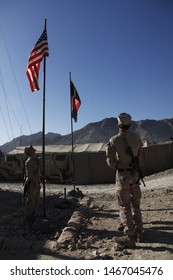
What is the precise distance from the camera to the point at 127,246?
18.1 feet

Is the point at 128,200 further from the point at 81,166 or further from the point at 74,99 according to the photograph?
the point at 81,166

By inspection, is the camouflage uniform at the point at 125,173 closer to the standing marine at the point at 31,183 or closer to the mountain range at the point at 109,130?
the standing marine at the point at 31,183

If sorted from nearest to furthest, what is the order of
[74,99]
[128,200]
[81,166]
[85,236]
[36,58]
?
[128,200] < [85,236] < [36,58] < [74,99] < [81,166]

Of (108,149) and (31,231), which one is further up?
(108,149)

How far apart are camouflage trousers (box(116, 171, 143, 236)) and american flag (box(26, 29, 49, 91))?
3490mm

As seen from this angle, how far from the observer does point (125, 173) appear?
19.2ft

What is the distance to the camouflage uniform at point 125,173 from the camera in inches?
229

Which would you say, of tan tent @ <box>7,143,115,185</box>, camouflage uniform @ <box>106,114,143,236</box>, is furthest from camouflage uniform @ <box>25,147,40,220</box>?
tan tent @ <box>7,143,115,185</box>

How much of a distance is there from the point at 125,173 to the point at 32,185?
3111 mm

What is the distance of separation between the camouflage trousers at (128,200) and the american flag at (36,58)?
349cm

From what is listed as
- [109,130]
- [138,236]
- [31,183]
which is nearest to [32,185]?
[31,183]

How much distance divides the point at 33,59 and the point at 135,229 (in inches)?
172
